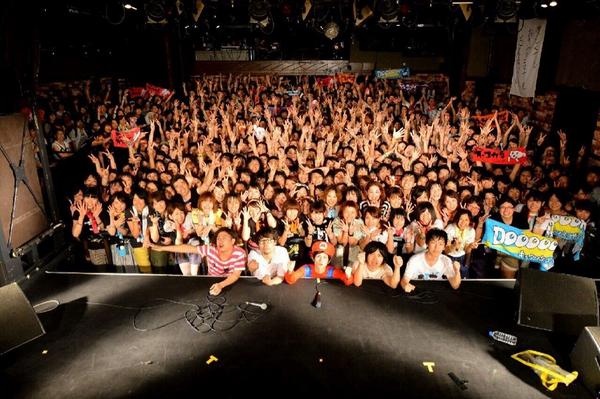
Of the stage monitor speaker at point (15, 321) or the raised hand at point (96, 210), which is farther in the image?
the raised hand at point (96, 210)

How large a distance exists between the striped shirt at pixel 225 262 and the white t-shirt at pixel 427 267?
5.37 ft

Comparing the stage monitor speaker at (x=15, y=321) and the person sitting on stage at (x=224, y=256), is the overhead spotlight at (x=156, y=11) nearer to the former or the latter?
the person sitting on stage at (x=224, y=256)

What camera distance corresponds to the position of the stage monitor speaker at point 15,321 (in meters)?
2.80

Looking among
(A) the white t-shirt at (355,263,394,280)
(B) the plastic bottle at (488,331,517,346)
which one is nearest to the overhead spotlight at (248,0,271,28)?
(A) the white t-shirt at (355,263,394,280)

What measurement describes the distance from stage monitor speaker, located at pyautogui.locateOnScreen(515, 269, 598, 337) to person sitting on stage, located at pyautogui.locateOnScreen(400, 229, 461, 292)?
609 millimetres

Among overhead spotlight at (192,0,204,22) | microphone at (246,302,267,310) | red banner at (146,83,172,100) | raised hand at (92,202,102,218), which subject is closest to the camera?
microphone at (246,302,267,310)

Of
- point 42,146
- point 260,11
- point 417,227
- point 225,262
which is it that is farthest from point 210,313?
point 260,11

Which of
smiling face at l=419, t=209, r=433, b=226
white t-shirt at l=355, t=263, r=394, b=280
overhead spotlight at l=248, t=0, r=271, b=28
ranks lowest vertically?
white t-shirt at l=355, t=263, r=394, b=280

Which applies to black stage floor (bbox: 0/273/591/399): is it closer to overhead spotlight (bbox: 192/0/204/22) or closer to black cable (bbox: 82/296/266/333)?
black cable (bbox: 82/296/266/333)

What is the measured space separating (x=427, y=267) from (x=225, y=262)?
2.02m

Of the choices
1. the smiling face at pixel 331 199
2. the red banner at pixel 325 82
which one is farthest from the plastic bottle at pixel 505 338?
the red banner at pixel 325 82

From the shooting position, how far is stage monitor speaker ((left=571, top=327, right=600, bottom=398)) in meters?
2.38

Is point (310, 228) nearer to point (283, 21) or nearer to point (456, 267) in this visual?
point (456, 267)

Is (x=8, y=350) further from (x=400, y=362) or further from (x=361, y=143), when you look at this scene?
(x=361, y=143)
